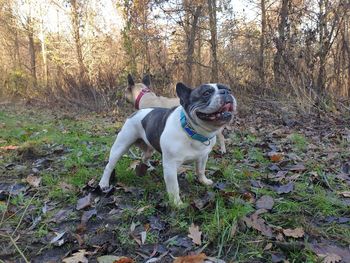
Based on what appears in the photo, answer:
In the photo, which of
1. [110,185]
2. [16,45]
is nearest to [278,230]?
[110,185]

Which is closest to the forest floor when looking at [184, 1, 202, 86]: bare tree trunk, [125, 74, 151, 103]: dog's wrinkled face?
[125, 74, 151, 103]: dog's wrinkled face

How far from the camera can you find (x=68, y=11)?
1902 cm

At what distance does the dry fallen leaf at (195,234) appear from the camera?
8.61ft

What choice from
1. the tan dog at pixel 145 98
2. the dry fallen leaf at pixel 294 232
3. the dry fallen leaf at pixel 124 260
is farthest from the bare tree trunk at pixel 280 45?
the dry fallen leaf at pixel 124 260

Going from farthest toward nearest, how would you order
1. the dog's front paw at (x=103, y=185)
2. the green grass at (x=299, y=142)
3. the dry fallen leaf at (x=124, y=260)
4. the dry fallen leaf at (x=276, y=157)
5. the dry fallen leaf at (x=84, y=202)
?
the green grass at (x=299, y=142) < the dry fallen leaf at (x=276, y=157) < the dog's front paw at (x=103, y=185) < the dry fallen leaf at (x=84, y=202) < the dry fallen leaf at (x=124, y=260)

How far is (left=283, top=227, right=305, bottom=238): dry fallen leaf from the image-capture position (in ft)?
8.38

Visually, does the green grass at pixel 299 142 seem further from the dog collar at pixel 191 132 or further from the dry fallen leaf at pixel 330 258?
the dry fallen leaf at pixel 330 258

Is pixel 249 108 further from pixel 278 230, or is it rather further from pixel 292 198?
pixel 278 230

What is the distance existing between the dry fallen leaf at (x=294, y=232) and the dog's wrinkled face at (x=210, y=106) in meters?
1.00

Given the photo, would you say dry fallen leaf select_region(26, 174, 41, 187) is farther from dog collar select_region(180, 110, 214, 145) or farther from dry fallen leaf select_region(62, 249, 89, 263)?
dog collar select_region(180, 110, 214, 145)

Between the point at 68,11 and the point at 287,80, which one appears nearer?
the point at 287,80

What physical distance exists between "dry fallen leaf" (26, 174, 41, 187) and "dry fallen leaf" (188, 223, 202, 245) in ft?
7.30

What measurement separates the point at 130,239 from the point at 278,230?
114 centimetres

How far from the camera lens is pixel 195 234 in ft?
8.86
